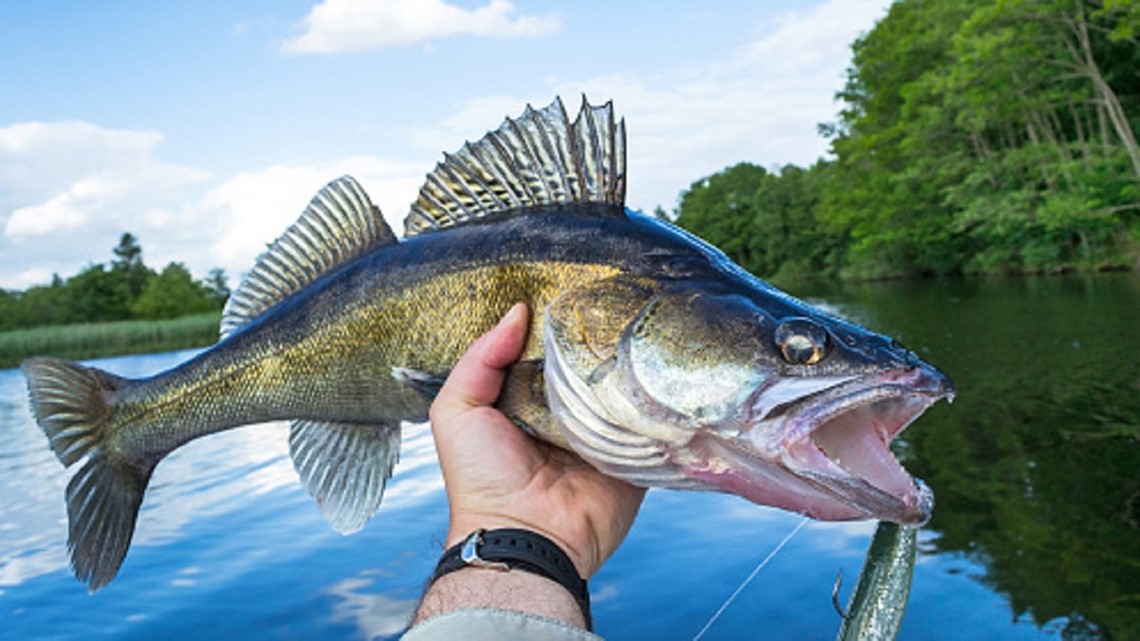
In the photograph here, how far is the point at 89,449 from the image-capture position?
3.03m

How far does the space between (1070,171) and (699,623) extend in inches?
1141

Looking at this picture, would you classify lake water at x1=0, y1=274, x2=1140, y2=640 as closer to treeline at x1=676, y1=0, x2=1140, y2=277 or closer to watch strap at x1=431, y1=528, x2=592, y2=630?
watch strap at x1=431, y1=528, x2=592, y2=630

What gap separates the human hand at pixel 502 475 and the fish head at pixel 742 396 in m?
0.23

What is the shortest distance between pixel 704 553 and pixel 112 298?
83.2m

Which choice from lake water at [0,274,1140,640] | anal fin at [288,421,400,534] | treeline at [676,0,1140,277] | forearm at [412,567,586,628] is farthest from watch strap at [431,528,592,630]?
treeline at [676,0,1140,277]

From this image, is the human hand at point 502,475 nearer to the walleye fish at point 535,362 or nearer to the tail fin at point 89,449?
the walleye fish at point 535,362

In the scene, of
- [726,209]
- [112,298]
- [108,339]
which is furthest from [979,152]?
[112,298]

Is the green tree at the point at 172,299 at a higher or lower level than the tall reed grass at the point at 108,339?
higher

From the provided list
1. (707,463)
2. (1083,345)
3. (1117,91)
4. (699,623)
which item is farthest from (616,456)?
(1117,91)

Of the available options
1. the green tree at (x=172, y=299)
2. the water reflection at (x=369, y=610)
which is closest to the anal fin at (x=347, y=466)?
the water reflection at (x=369, y=610)

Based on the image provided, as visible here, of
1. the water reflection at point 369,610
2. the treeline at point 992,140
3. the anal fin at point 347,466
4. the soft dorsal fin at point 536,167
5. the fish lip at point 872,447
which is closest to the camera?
the fish lip at point 872,447

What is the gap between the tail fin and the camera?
2947 millimetres

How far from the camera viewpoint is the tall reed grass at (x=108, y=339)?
3272 cm

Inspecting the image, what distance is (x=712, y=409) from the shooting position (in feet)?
6.14
